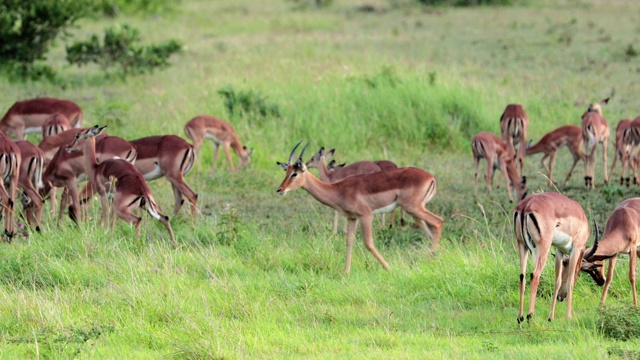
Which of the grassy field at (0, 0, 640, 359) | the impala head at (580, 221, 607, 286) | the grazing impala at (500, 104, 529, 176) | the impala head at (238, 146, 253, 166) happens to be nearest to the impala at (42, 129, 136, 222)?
the grassy field at (0, 0, 640, 359)

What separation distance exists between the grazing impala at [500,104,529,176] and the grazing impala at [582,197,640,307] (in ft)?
13.5

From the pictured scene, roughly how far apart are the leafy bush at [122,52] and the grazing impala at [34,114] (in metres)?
3.83

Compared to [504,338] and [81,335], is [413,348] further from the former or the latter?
[81,335]

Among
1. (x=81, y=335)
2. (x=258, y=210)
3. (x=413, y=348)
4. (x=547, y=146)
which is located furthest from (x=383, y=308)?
(x=547, y=146)

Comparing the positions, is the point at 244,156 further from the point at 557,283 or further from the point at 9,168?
the point at 557,283

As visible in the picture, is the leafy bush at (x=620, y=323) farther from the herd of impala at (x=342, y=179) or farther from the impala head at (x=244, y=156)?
the impala head at (x=244, y=156)

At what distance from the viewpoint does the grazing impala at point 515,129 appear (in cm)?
952

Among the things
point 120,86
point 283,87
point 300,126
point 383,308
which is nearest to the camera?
point 383,308

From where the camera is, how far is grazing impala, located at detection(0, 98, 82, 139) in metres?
9.90

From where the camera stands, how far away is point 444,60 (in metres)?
14.8

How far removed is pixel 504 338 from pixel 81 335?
2.08 m

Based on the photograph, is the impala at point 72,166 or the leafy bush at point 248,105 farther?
the leafy bush at point 248,105

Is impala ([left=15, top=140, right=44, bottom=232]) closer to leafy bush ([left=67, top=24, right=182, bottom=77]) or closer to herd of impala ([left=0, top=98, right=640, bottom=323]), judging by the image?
herd of impala ([left=0, top=98, right=640, bottom=323])

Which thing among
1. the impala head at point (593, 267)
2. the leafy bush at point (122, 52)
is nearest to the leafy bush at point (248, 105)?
the leafy bush at point (122, 52)
